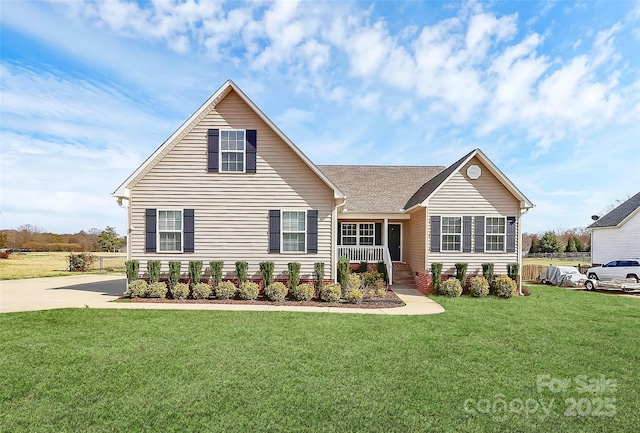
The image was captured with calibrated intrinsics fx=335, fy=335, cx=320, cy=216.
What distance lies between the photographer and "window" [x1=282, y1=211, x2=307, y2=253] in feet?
43.1

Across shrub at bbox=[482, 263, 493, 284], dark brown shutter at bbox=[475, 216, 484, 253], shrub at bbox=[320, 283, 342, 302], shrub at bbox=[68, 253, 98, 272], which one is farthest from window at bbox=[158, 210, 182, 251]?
shrub at bbox=[68, 253, 98, 272]

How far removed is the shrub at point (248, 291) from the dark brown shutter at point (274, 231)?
60.7 inches

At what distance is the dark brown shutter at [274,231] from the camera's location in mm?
13062

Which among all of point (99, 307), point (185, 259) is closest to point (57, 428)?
point (99, 307)

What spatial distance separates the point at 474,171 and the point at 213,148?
1105 cm

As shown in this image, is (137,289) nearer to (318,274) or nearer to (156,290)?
(156,290)

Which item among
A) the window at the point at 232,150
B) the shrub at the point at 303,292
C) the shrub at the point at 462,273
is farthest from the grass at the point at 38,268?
the shrub at the point at 462,273

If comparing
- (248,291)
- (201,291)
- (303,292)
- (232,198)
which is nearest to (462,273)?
(303,292)

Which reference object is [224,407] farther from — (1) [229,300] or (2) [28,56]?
(2) [28,56]

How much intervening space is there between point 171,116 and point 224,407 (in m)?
14.3

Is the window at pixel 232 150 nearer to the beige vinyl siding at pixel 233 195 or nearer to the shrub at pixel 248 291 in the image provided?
the beige vinyl siding at pixel 233 195

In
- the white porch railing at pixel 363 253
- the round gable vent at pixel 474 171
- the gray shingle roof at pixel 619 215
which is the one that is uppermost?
the round gable vent at pixel 474 171

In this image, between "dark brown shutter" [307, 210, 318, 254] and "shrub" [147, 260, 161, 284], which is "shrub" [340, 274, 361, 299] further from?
"shrub" [147, 260, 161, 284]

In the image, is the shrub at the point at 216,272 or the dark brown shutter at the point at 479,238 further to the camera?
the dark brown shutter at the point at 479,238
